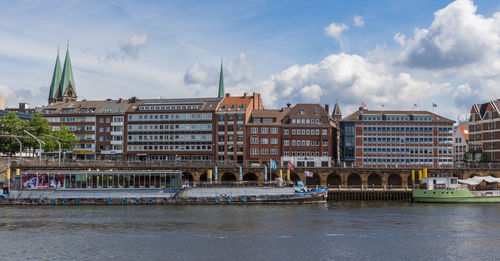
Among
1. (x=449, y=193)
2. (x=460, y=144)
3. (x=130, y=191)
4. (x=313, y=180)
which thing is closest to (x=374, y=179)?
(x=313, y=180)

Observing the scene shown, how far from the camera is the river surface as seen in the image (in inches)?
1992

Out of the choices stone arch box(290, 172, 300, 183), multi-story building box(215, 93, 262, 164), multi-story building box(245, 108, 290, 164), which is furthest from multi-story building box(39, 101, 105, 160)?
stone arch box(290, 172, 300, 183)

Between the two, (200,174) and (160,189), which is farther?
(200,174)

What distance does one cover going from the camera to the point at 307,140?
139000 millimetres

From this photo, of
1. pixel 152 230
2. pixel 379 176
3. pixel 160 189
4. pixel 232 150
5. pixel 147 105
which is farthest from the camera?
pixel 147 105

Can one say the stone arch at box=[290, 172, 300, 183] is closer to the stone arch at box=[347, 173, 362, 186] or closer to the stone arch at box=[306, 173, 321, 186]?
the stone arch at box=[306, 173, 321, 186]

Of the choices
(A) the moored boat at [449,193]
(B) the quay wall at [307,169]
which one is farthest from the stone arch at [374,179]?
(A) the moored boat at [449,193]

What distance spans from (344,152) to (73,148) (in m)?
69.5

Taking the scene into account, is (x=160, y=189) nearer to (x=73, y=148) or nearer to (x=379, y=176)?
(x=379, y=176)

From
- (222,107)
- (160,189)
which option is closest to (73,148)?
(222,107)

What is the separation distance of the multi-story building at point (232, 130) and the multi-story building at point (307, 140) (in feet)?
31.1

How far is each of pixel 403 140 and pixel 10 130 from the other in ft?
298

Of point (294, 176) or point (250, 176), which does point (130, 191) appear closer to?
point (250, 176)

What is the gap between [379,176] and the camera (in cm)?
12781
